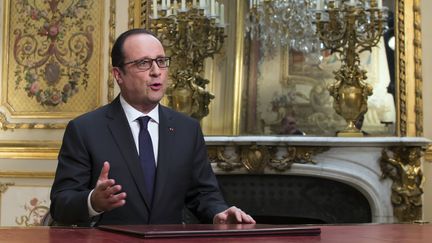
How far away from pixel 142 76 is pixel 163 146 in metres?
0.20

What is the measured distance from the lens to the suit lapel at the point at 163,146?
1.73 metres

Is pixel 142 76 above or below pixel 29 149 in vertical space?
above

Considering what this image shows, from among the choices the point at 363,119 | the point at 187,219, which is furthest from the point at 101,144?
the point at 363,119

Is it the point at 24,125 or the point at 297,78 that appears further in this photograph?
the point at 24,125

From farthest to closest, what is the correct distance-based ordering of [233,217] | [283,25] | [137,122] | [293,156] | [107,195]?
[283,25] < [293,156] < [137,122] < [233,217] < [107,195]

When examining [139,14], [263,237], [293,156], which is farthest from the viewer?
[139,14]

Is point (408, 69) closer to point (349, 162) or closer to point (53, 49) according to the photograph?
point (349, 162)

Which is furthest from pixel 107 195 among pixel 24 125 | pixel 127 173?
pixel 24 125

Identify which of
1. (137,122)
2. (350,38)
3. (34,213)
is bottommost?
(34,213)

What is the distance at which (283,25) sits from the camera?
3469mm

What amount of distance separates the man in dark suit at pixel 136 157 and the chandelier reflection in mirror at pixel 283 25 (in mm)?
1693

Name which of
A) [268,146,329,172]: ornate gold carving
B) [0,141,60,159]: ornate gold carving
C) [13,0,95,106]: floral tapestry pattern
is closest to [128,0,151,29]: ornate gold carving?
[13,0,95,106]: floral tapestry pattern

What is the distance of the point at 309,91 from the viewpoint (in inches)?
137

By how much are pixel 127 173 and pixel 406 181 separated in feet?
6.26
